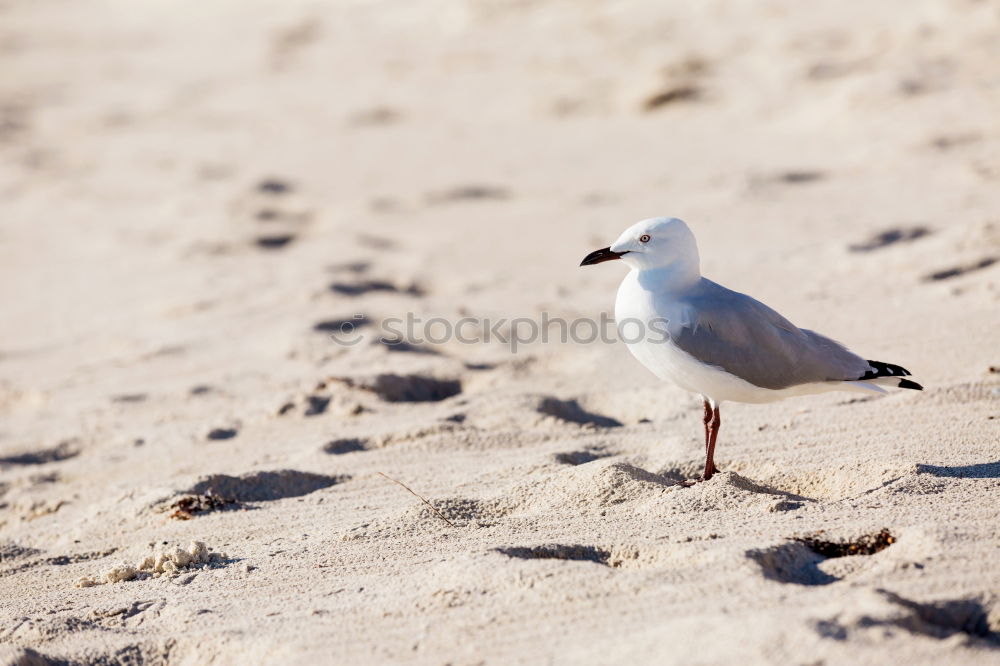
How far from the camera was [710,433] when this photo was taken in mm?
3572

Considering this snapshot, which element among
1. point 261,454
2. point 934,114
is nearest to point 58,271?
point 261,454

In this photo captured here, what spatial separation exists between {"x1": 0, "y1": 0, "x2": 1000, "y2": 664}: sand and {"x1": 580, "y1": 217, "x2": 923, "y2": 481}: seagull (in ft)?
0.81

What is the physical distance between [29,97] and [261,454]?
33.0 feet

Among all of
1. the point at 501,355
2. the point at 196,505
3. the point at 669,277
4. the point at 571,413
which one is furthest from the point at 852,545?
the point at 501,355

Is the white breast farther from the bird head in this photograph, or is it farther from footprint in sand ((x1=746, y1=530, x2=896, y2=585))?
footprint in sand ((x1=746, y1=530, x2=896, y2=585))

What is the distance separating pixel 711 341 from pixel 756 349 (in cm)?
17

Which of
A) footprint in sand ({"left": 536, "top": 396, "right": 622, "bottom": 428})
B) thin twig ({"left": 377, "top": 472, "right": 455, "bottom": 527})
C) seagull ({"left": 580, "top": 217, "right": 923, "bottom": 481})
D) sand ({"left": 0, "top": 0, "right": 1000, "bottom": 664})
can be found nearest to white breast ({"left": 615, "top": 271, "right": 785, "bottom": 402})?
seagull ({"left": 580, "top": 217, "right": 923, "bottom": 481})

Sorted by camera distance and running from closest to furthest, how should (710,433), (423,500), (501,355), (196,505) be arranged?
(423,500), (710,433), (196,505), (501,355)

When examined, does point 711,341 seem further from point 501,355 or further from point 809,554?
point 501,355

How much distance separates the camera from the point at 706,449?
368 cm

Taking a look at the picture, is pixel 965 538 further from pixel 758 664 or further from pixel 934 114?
pixel 934 114

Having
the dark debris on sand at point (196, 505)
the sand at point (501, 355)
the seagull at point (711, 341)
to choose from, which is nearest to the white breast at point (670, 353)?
the seagull at point (711, 341)

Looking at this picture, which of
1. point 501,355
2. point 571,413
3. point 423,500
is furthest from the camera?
point 501,355

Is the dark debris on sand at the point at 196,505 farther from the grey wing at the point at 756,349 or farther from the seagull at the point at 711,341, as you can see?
the grey wing at the point at 756,349
